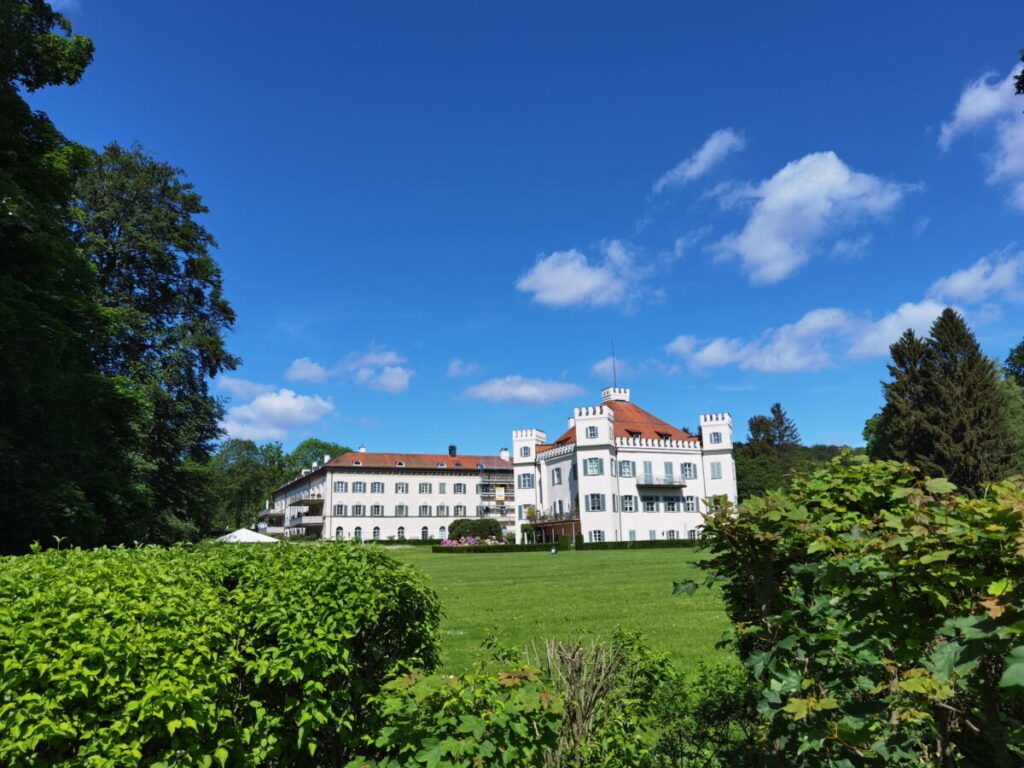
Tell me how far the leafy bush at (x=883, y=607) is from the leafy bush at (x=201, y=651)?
214cm

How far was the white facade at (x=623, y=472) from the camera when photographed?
5538 centimetres

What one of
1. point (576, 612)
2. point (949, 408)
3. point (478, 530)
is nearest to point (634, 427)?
point (478, 530)

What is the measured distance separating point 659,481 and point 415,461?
1373 inches

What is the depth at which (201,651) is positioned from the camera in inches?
134

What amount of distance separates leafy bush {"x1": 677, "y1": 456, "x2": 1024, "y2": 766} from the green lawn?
2.11 metres

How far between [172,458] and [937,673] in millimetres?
28502

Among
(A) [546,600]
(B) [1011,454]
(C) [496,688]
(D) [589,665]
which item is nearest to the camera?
(C) [496,688]

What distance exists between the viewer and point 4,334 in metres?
12.8

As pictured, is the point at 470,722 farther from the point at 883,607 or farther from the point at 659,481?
the point at 659,481

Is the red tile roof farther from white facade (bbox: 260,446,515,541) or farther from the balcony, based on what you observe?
white facade (bbox: 260,446,515,541)

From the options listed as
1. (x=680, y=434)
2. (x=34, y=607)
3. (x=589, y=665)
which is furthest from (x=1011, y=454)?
(x=34, y=607)

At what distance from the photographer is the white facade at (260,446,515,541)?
75875mm

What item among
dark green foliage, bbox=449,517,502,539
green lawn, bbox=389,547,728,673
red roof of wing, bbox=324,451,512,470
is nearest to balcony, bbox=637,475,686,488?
dark green foliage, bbox=449,517,502,539

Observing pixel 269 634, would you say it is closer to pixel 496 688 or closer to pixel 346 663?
pixel 346 663
